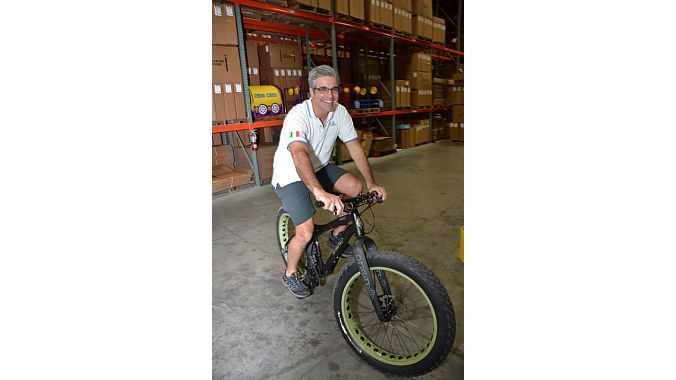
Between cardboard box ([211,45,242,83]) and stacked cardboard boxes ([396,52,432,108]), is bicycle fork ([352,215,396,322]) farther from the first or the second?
stacked cardboard boxes ([396,52,432,108])

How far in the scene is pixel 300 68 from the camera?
6.90 meters

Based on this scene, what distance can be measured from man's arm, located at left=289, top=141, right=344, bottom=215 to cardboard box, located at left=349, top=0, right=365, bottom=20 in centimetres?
579

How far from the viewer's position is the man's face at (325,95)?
2277mm

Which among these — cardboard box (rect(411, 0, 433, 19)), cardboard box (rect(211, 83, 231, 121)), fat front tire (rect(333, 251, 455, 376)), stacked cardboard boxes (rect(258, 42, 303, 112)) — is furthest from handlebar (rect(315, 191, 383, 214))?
cardboard box (rect(411, 0, 433, 19))

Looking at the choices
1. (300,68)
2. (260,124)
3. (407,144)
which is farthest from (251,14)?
(407,144)

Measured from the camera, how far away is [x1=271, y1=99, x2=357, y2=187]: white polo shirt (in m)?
2.34

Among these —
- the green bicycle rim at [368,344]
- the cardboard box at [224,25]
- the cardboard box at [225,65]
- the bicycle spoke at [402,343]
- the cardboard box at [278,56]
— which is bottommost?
the bicycle spoke at [402,343]

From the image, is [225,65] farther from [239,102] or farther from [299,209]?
[299,209]

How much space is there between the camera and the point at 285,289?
2836mm

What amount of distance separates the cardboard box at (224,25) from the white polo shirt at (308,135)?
359 centimetres

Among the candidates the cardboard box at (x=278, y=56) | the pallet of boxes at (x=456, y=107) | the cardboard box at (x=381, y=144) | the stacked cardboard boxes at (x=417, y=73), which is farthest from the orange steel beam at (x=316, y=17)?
the cardboard box at (x=381, y=144)

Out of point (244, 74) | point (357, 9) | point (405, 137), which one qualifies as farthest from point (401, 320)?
point (405, 137)

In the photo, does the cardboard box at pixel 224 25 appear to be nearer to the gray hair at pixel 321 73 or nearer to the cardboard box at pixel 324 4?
the cardboard box at pixel 324 4
